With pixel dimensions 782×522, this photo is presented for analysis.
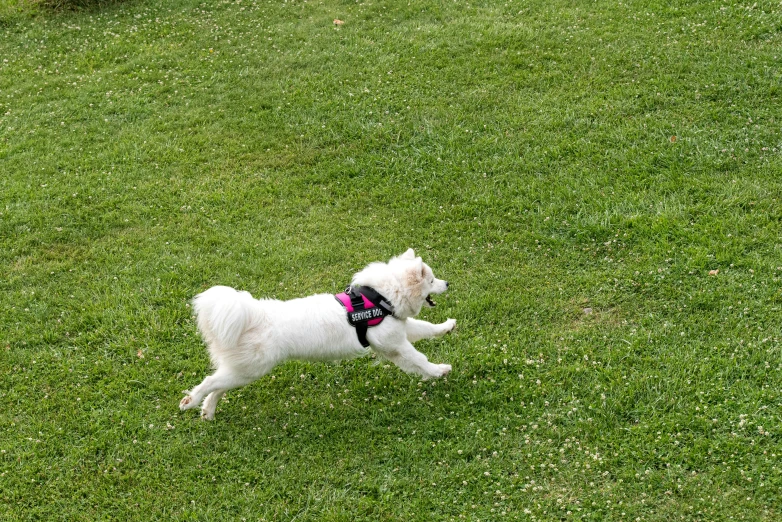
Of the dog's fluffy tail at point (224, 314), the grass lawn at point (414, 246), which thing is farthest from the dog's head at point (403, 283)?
the dog's fluffy tail at point (224, 314)

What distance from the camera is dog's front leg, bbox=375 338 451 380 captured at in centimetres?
614

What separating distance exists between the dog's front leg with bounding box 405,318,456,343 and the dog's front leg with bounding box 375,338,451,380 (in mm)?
250

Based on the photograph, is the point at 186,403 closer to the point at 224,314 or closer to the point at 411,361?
the point at 224,314

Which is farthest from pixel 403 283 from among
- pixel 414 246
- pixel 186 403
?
pixel 186 403

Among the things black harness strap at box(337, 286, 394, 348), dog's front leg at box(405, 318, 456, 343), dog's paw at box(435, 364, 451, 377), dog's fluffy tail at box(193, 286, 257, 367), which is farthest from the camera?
dog's front leg at box(405, 318, 456, 343)

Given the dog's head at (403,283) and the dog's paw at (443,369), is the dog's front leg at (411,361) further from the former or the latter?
the dog's head at (403,283)

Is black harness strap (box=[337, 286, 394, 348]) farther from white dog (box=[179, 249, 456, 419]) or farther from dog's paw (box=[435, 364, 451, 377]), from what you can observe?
dog's paw (box=[435, 364, 451, 377])

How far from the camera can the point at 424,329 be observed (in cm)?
659

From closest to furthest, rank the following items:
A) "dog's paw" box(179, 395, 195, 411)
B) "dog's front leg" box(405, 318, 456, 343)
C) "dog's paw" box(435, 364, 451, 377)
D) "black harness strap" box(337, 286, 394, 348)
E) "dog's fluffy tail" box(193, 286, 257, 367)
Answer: "dog's fluffy tail" box(193, 286, 257, 367) < "black harness strap" box(337, 286, 394, 348) < "dog's paw" box(179, 395, 195, 411) < "dog's paw" box(435, 364, 451, 377) < "dog's front leg" box(405, 318, 456, 343)

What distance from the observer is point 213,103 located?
1124 cm

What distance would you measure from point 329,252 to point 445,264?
4.44 feet

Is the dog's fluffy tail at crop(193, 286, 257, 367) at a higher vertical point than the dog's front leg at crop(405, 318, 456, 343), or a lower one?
higher

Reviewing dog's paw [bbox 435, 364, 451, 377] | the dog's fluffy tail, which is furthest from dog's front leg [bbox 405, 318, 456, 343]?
the dog's fluffy tail

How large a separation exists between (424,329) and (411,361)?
1.64 feet
